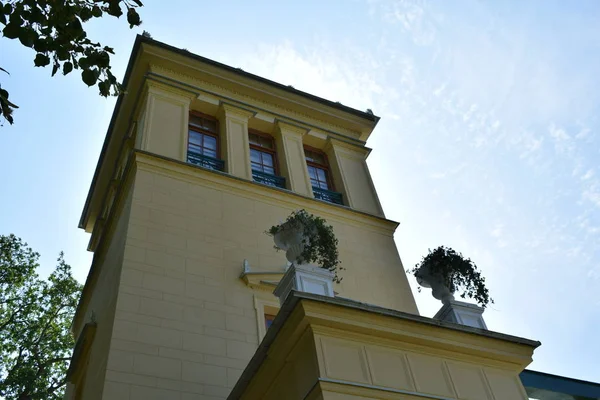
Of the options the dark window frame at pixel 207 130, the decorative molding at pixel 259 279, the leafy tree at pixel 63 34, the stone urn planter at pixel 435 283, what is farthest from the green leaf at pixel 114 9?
the dark window frame at pixel 207 130

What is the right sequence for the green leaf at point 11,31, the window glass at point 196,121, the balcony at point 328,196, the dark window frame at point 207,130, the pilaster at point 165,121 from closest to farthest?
the green leaf at point 11,31
the pilaster at point 165,121
the dark window frame at point 207,130
the balcony at point 328,196
the window glass at point 196,121

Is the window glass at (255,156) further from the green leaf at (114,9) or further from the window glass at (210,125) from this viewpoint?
the green leaf at (114,9)

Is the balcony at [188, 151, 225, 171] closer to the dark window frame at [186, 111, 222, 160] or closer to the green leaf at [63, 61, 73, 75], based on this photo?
the dark window frame at [186, 111, 222, 160]

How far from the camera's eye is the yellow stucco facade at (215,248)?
23.7 feet

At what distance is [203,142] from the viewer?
49.7 feet

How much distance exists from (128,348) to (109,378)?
574 mm

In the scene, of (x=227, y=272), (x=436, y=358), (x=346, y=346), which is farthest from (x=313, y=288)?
(x=227, y=272)

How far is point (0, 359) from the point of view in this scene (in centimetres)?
2095

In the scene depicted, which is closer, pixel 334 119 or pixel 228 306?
pixel 228 306

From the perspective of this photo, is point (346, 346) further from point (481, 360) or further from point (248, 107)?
point (248, 107)

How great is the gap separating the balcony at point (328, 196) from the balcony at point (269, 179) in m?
0.93

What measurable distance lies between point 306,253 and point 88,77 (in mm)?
3367

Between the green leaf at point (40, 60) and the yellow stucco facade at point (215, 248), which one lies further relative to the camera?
the yellow stucco facade at point (215, 248)

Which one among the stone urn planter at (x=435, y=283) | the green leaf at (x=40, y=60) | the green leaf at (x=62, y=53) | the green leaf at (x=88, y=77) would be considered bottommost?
the stone urn planter at (x=435, y=283)
